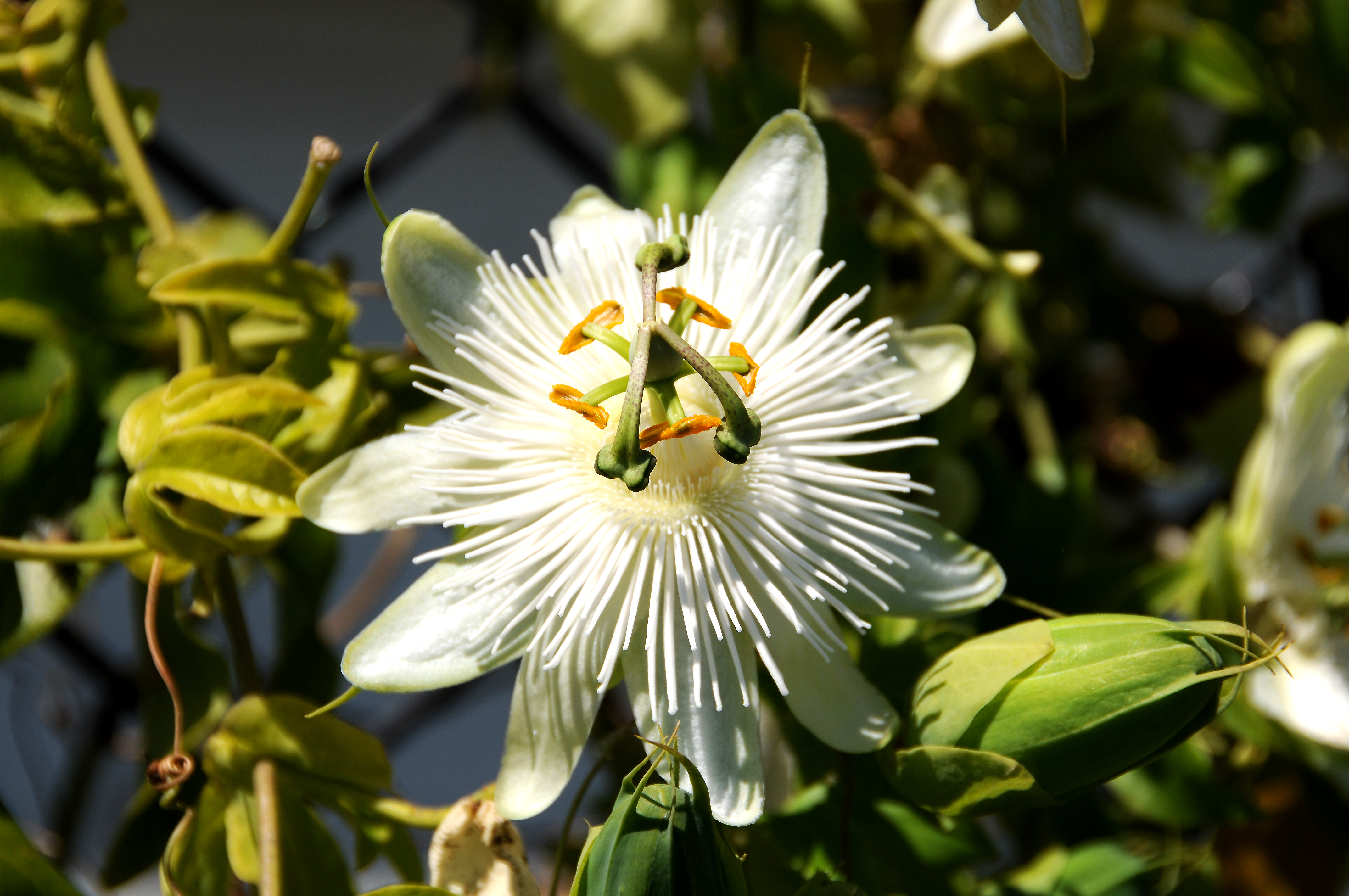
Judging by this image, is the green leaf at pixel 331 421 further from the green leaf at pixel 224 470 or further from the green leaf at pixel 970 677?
the green leaf at pixel 970 677

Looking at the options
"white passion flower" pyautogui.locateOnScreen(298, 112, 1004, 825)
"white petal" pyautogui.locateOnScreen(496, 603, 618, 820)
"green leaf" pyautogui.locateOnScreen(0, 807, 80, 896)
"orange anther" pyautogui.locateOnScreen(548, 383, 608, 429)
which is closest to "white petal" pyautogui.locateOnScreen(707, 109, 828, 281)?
"white passion flower" pyautogui.locateOnScreen(298, 112, 1004, 825)

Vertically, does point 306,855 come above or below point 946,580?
below

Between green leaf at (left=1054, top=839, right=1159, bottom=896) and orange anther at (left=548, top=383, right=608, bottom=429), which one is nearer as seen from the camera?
orange anther at (left=548, top=383, right=608, bottom=429)

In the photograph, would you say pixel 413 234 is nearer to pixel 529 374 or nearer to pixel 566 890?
pixel 529 374

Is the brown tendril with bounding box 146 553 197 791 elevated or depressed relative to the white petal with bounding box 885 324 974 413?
depressed

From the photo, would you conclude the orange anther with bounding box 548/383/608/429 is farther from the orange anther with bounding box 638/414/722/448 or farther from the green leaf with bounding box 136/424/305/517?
the green leaf with bounding box 136/424/305/517

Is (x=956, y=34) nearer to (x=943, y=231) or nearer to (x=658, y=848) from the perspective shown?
(x=943, y=231)

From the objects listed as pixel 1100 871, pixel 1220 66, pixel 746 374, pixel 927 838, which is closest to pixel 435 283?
pixel 746 374
